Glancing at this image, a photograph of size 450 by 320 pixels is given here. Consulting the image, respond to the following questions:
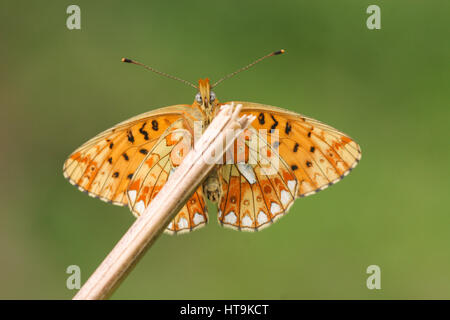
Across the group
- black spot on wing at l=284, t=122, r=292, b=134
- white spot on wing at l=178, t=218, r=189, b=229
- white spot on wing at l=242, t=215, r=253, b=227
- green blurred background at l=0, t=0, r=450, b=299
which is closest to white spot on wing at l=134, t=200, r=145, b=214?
white spot on wing at l=178, t=218, r=189, b=229

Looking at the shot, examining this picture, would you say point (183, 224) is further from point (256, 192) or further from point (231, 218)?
point (256, 192)

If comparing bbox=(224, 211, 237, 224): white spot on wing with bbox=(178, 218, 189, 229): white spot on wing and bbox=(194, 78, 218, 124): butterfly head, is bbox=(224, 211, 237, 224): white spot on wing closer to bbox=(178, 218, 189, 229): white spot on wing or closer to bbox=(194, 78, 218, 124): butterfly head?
bbox=(178, 218, 189, 229): white spot on wing

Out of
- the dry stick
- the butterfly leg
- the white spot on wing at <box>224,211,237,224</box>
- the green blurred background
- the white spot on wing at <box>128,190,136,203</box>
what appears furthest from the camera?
the green blurred background

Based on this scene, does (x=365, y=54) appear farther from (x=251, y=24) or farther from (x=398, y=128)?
(x=251, y=24)

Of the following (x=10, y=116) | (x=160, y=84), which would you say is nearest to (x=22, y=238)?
(x=10, y=116)

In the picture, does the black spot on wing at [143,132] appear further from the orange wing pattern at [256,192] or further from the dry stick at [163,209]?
the dry stick at [163,209]

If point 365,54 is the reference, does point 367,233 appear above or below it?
below
